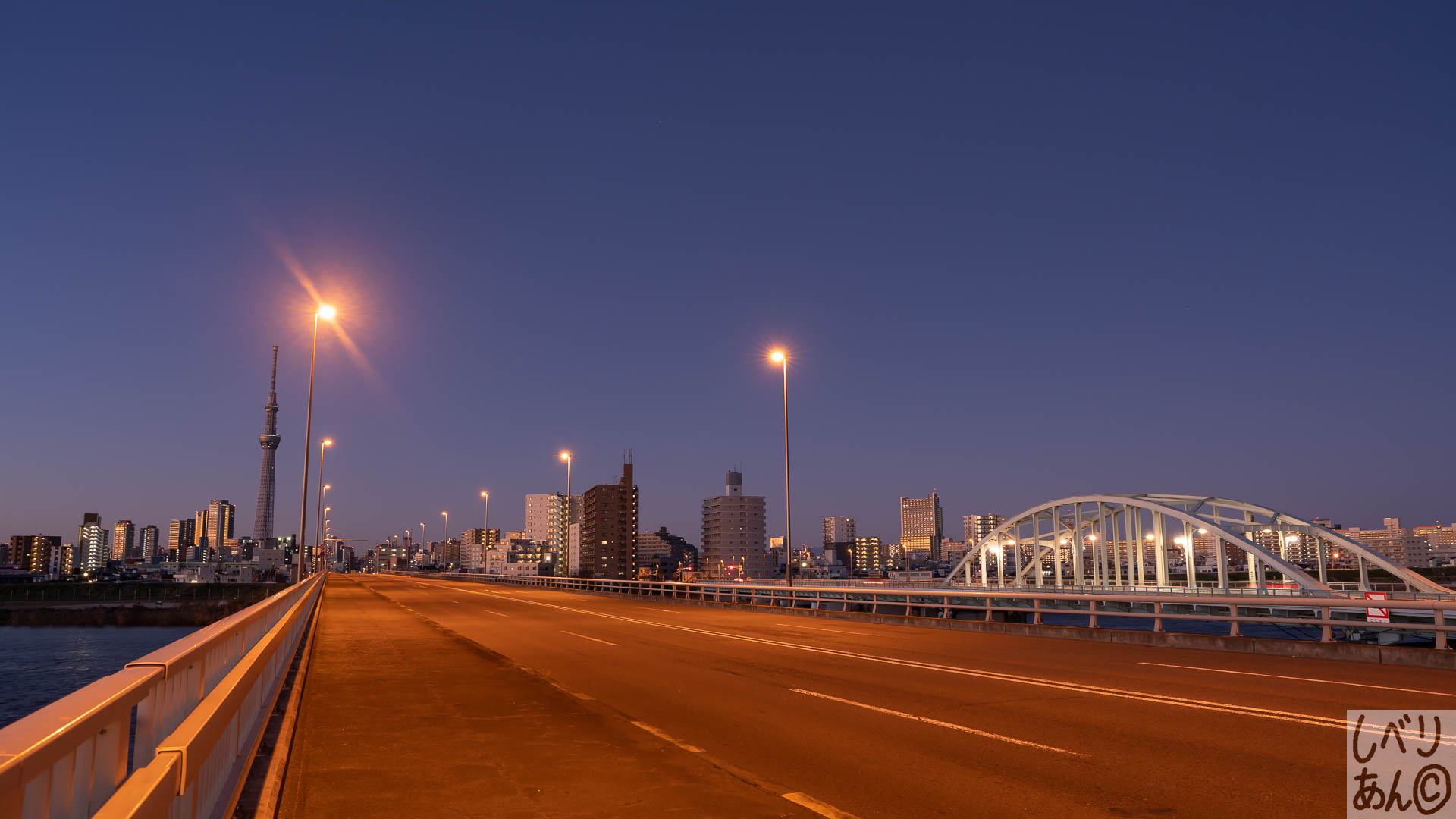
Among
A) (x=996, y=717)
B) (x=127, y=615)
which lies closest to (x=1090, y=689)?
(x=996, y=717)

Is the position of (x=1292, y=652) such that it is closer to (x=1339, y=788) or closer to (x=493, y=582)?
(x=1339, y=788)

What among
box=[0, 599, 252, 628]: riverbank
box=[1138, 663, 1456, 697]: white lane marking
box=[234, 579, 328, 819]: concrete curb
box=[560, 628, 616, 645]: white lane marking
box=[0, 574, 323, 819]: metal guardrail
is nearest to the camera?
box=[0, 574, 323, 819]: metal guardrail

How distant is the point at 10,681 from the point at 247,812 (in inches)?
2746

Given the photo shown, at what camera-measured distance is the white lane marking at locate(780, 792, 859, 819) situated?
21.6 feet

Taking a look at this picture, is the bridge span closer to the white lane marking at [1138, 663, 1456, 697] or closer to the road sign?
the white lane marking at [1138, 663, 1456, 697]

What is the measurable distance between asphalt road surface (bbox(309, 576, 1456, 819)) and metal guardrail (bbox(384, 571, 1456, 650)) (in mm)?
1414

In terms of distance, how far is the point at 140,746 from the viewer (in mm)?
4590

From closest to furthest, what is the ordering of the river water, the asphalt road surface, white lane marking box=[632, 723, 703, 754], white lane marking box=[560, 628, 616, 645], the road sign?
the asphalt road surface → white lane marking box=[632, 723, 703, 754] → the road sign → white lane marking box=[560, 628, 616, 645] → the river water

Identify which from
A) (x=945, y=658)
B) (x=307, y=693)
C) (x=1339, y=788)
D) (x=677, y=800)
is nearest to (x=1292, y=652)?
(x=945, y=658)

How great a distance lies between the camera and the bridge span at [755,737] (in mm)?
6586

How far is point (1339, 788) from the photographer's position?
7316 millimetres

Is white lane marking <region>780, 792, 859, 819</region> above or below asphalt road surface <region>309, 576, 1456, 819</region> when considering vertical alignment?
above

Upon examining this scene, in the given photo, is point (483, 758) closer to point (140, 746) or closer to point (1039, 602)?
point (140, 746)

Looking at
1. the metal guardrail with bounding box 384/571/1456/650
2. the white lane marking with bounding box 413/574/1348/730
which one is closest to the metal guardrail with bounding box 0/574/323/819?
the white lane marking with bounding box 413/574/1348/730
